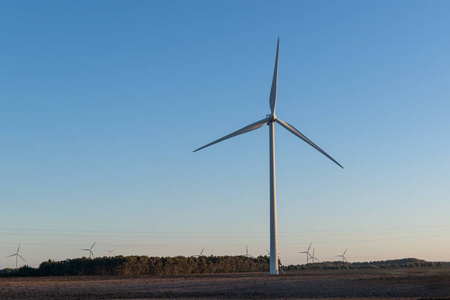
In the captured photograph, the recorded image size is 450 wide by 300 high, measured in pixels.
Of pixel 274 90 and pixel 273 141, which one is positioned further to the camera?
pixel 274 90

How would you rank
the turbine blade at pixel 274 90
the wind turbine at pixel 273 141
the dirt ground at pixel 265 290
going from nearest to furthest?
the dirt ground at pixel 265 290 < the wind turbine at pixel 273 141 < the turbine blade at pixel 274 90

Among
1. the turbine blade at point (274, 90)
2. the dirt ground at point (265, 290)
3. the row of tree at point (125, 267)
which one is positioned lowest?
the dirt ground at point (265, 290)

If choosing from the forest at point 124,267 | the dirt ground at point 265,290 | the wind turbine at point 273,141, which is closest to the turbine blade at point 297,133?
the wind turbine at point 273,141

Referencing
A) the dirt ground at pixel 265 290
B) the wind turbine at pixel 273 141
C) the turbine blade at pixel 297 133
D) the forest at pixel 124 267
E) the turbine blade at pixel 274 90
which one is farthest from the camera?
the forest at pixel 124 267

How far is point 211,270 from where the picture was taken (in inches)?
5330

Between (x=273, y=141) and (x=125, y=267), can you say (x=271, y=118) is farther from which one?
(x=125, y=267)

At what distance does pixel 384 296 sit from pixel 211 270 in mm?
83549

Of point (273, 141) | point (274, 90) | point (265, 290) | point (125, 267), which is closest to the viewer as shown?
point (265, 290)

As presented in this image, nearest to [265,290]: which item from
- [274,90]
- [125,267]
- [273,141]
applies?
[273,141]

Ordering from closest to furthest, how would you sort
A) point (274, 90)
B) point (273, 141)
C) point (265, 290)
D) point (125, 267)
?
point (265, 290), point (273, 141), point (274, 90), point (125, 267)

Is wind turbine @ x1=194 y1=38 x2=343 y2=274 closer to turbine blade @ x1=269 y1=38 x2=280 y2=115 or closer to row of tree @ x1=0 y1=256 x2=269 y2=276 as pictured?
turbine blade @ x1=269 y1=38 x2=280 y2=115

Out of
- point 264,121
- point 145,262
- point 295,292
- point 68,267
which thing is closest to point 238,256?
point 145,262

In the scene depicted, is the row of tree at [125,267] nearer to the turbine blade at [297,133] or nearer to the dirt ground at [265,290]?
the turbine blade at [297,133]

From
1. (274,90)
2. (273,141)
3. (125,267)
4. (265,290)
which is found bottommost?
(265,290)
